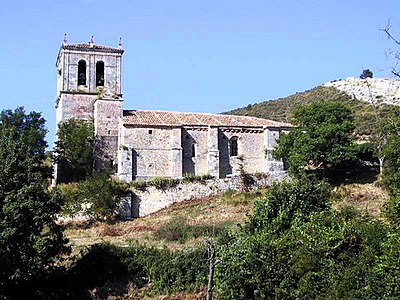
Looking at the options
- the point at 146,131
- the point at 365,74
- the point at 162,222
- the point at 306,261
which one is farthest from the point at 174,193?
the point at 365,74

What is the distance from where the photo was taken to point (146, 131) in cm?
5253

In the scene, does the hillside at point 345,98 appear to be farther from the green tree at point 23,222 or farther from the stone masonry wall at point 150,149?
the green tree at point 23,222

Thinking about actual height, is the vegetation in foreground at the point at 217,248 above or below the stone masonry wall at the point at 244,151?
below

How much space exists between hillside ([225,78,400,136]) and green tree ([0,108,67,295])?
173 ft

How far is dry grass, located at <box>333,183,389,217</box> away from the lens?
4347 centimetres

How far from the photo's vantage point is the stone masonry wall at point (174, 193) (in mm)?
47938

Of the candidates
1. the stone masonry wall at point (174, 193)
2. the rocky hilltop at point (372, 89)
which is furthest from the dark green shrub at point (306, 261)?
the rocky hilltop at point (372, 89)

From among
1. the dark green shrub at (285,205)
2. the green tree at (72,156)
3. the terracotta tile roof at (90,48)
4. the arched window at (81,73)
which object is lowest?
the dark green shrub at (285,205)

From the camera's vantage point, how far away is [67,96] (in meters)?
55.3

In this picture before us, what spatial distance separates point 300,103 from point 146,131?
48.9 meters

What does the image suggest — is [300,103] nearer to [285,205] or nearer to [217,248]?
[285,205]

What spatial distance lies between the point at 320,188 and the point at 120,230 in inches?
583

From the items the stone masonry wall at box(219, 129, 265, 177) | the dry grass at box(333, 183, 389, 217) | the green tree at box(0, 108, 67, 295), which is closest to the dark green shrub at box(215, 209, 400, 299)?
the green tree at box(0, 108, 67, 295)

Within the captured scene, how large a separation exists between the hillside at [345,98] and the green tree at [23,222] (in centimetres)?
5279
